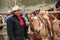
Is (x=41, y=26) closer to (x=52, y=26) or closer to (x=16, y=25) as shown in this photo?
(x=52, y=26)

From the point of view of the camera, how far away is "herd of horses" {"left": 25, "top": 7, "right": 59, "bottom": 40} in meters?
7.04

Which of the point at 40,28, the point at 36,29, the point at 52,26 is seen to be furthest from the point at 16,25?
the point at 52,26

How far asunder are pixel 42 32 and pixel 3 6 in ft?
42.8

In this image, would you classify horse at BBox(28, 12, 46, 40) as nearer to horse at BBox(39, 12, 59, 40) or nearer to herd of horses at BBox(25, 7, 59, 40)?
herd of horses at BBox(25, 7, 59, 40)

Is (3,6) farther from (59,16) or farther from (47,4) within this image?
(59,16)

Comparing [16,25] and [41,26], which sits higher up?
[16,25]

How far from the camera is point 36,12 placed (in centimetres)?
729

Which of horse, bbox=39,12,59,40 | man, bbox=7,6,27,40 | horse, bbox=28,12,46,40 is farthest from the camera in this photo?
horse, bbox=39,12,59,40

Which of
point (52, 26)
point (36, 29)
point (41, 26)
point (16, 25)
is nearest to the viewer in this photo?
point (16, 25)

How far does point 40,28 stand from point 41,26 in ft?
0.25

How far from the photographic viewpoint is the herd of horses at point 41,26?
23.1 feet

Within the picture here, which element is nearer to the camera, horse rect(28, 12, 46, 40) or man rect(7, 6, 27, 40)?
man rect(7, 6, 27, 40)

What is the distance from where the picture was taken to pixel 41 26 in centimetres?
719

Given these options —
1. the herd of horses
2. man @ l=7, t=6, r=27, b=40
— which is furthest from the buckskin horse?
man @ l=7, t=6, r=27, b=40
